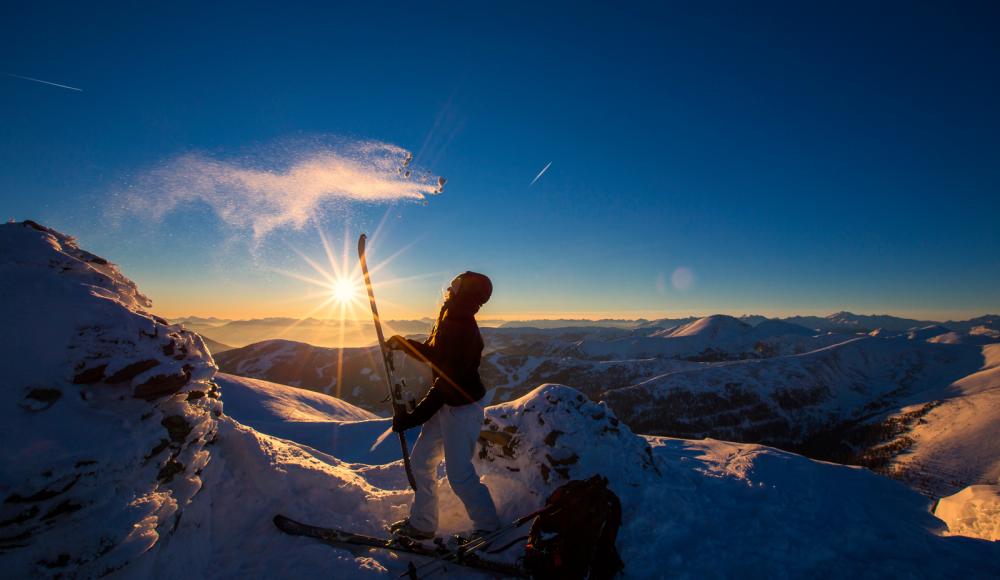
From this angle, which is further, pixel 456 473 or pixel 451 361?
pixel 451 361

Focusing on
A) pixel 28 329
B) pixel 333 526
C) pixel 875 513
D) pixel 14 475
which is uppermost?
pixel 28 329

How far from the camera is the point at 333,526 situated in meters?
5.95

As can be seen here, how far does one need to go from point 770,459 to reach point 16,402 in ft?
42.9

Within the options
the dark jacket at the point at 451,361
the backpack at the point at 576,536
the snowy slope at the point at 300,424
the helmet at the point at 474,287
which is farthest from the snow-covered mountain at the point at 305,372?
the backpack at the point at 576,536

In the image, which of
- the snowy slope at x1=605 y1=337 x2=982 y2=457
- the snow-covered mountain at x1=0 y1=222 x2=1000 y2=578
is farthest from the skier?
the snowy slope at x1=605 y1=337 x2=982 y2=457

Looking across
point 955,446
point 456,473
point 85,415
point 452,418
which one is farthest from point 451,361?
point 955,446

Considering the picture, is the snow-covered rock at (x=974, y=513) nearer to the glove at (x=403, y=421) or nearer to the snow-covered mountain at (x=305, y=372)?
the glove at (x=403, y=421)

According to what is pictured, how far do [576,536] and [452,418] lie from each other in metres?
2.37

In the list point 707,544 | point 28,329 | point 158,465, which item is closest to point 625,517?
point 707,544

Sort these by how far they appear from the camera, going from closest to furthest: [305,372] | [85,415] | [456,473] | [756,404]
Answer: [85,415], [456,473], [756,404], [305,372]

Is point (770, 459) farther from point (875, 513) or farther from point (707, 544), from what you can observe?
point (707, 544)

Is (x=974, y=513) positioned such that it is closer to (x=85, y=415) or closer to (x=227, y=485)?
(x=227, y=485)

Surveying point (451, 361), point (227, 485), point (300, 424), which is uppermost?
point (451, 361)

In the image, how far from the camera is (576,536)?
4.88m
